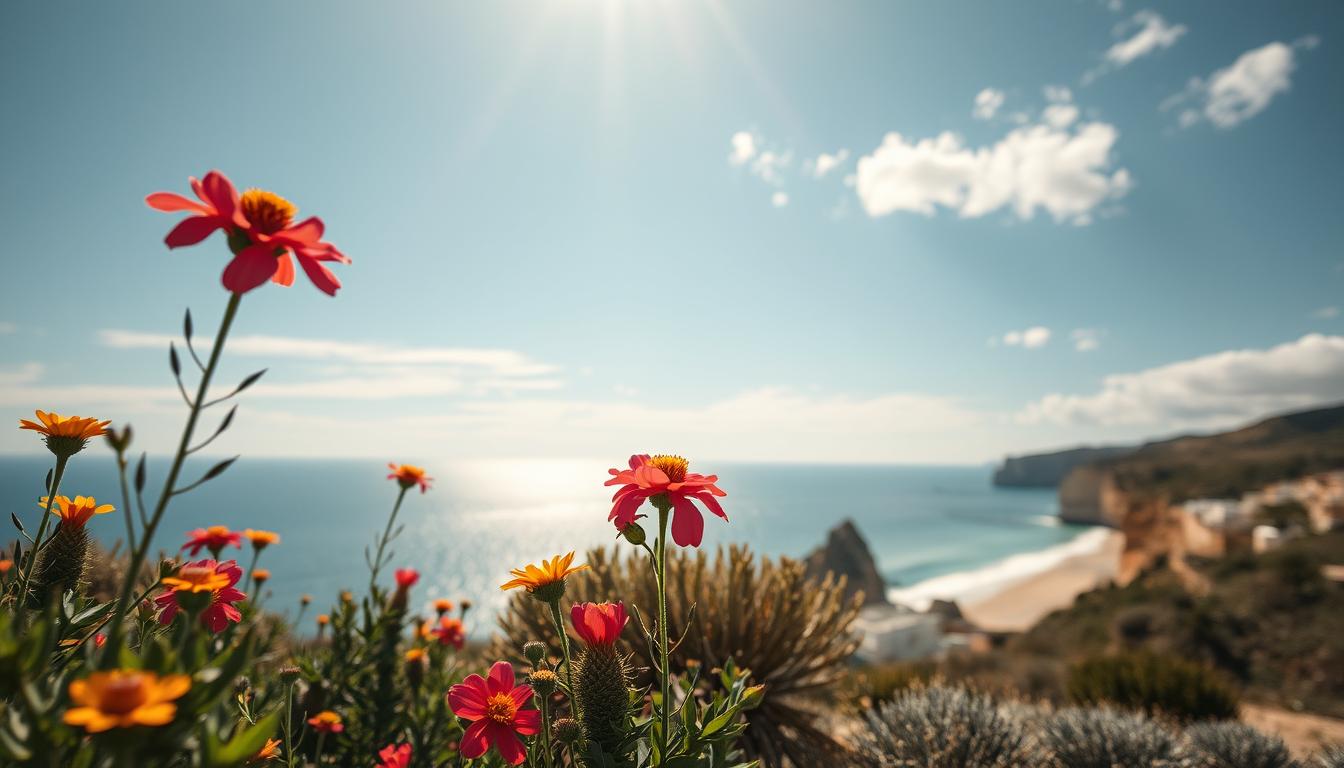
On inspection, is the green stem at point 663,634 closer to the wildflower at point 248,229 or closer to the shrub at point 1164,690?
the wildflower at point 248,229

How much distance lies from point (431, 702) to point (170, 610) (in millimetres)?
1332

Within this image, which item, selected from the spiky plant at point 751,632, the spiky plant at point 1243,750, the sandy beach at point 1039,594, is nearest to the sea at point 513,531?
the sandy beach at point 1039,594

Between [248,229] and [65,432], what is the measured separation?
1074mm

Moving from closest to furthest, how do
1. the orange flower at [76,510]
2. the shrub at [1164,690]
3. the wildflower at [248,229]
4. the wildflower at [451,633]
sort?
the wildflower at [248,229] → the orange flower at [76,510] → the wildflower at [451,633] → the shrub at [1164,690]

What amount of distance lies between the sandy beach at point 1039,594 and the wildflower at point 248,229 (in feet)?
122

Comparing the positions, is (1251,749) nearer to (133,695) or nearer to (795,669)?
(795,669)

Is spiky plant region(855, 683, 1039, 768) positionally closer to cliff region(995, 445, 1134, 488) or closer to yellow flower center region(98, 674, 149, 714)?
yellow flower center region(98, 674, 149, 714)

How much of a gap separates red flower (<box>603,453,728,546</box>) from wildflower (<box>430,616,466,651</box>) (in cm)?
220

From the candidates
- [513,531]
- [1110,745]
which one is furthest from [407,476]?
[513,531]

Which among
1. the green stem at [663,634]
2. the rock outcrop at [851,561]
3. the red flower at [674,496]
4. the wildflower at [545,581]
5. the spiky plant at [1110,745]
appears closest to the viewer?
the green stem at [663,634]

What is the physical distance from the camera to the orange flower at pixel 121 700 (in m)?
0.72

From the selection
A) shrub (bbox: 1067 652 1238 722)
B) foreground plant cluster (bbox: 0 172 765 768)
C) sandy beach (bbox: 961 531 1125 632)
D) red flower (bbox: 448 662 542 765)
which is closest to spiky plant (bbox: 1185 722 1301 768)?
shrub (bbox: 1067 652 1238 722)

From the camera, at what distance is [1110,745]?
4.04m

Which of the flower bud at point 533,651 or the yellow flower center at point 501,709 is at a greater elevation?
the flower bud at point 533,651
